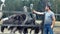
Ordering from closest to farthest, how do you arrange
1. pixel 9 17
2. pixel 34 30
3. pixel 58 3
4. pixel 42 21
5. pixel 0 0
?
1. pixel 42 21
2. pixel 34 30
3. pixel 9 17
4. pixel 0 0
5. pixel 58 3

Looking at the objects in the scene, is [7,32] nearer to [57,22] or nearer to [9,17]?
[9,17]

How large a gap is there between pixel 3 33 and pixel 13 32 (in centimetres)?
30

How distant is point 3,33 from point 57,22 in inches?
70.1

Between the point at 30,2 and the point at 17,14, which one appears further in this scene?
the point at 30,2

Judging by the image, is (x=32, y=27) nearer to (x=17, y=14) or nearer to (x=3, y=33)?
(x=17, y=14)

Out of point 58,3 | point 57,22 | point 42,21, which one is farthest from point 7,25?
point 58,3

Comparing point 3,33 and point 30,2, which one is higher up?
point 30,2

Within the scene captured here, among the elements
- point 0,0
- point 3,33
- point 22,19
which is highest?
point 0,0

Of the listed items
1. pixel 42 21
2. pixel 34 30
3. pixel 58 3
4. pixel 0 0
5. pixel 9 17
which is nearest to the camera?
pixel 42 21

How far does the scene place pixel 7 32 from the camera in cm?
666

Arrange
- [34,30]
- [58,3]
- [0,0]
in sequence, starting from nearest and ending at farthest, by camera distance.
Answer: [34,30], [0,0], [58,3]

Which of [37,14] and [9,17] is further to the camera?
[9,17]

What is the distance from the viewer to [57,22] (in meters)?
7.35

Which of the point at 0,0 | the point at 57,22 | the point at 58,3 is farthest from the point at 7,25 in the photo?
the point at 58,3
